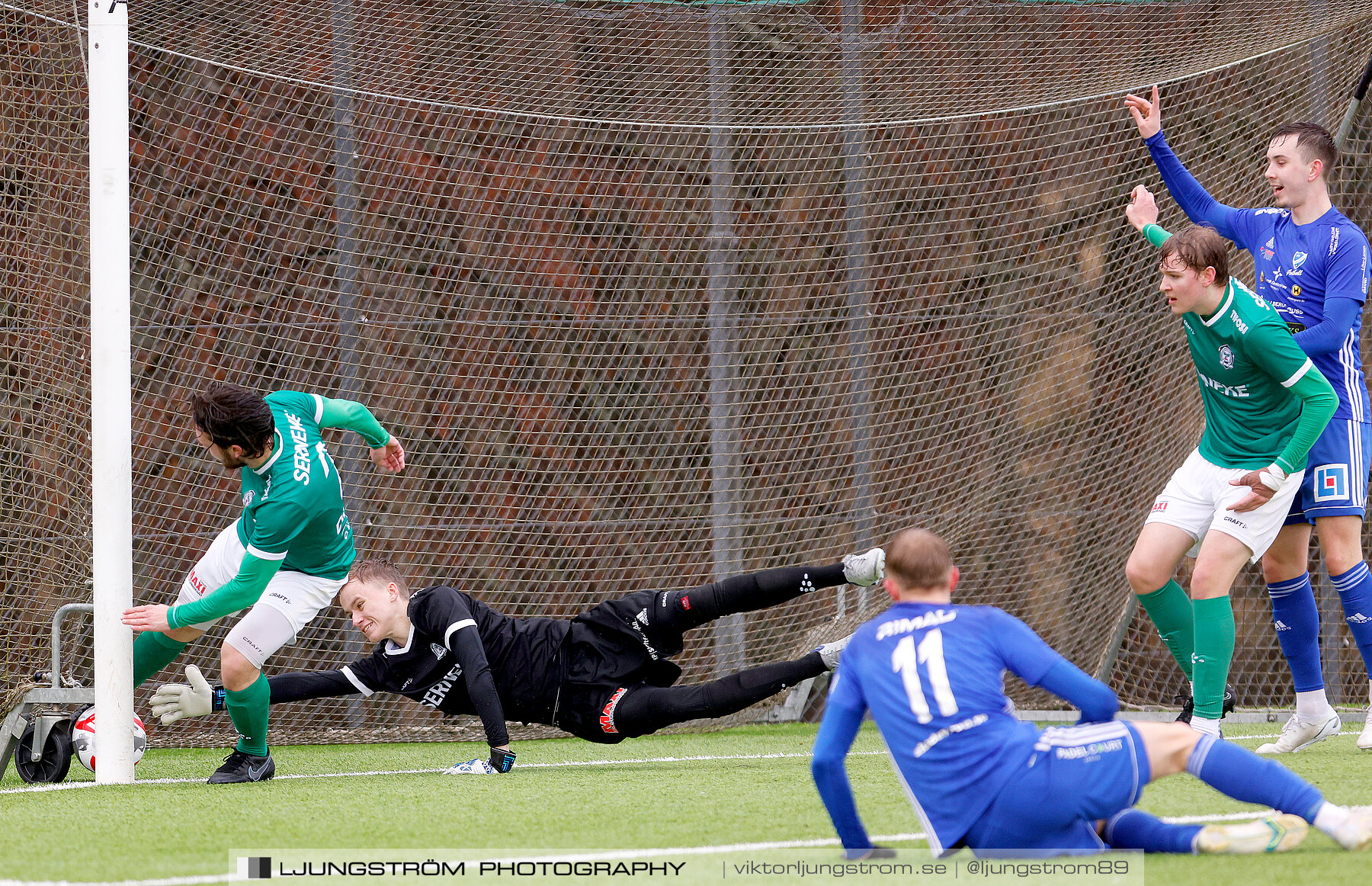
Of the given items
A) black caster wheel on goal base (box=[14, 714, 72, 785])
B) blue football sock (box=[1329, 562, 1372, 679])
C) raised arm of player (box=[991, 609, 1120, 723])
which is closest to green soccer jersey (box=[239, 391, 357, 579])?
black caster wheel on goal base (box=[14, 714, 72, 785])

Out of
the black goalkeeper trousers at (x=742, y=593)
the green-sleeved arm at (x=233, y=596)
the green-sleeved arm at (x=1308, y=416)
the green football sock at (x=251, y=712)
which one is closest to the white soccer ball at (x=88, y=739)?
the green football sock at (x=251, y=712)

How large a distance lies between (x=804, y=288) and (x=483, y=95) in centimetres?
178

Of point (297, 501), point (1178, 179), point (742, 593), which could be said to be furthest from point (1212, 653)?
point (297, 501)

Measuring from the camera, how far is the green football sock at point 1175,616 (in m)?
3.85

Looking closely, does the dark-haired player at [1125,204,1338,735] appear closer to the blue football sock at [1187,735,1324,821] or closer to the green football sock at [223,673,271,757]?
the blue football sock at [1187,735,1324,821]

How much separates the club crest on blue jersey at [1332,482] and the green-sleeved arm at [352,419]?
2.95 m

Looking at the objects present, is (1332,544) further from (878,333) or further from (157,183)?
(157,183)

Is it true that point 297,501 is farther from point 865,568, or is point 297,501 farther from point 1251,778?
point 1251,778

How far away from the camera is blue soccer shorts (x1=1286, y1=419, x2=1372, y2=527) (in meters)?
3.75

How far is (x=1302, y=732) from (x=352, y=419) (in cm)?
312

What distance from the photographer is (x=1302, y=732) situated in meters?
3.79

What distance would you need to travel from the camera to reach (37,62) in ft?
15.8

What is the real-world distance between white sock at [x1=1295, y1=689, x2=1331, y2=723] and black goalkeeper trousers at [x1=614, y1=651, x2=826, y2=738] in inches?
56.0

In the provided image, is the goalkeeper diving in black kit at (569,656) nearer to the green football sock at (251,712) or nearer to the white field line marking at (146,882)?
the green football sock at (251,712)
